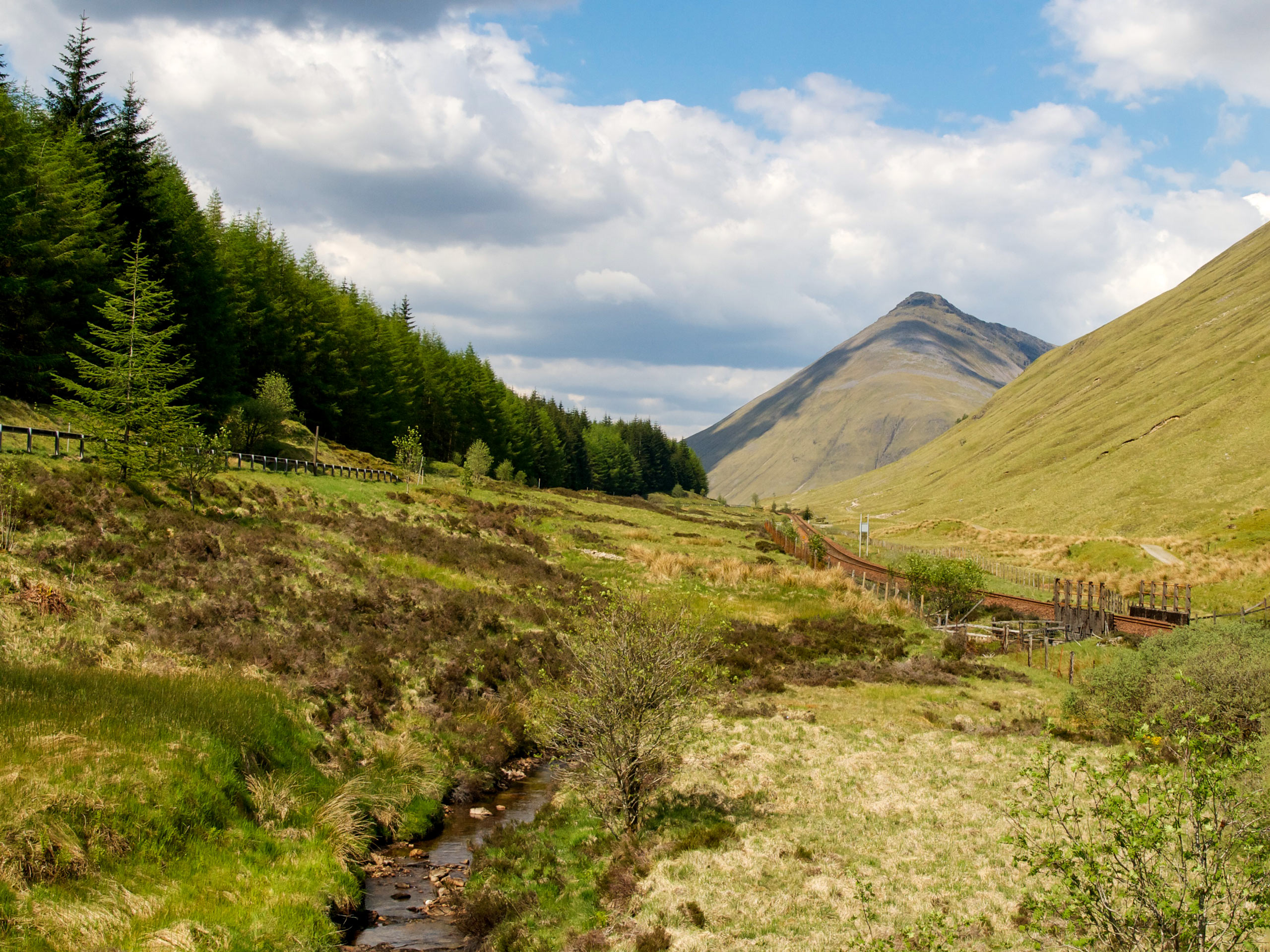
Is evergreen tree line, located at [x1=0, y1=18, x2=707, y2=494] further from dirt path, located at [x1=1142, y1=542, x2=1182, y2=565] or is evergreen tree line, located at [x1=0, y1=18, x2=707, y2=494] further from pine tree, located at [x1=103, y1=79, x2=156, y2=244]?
dirt path, located at [x1=1142, y1=542, x2=1182, y2=565]

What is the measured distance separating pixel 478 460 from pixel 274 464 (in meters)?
32.9

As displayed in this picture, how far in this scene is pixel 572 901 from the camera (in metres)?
13.1

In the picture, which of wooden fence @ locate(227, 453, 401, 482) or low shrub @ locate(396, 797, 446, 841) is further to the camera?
wooden fence @ locate(227, 453, 401, 482)

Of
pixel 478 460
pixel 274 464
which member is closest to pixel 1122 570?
pixel 478 460

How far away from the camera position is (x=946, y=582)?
42.6 m

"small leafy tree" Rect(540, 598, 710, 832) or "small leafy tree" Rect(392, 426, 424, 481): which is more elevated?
"small leafy tree" Rect(392, 426, 424, 481)

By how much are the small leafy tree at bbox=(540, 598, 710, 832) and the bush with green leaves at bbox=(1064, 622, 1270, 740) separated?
1095cm

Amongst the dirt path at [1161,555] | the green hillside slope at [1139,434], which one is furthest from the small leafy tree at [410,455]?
the green hillside slope at [1139,434]

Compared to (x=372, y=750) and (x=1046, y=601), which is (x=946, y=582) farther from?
(x=372, y=750)

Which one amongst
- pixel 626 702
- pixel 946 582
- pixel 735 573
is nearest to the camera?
pixel 626 702

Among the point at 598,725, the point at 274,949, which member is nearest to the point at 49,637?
the point at 274,949

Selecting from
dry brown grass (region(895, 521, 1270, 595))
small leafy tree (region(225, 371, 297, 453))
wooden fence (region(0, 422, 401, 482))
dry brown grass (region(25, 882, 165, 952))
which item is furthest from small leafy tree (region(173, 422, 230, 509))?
dry brown grass (region(895, 521, 1270, 595))

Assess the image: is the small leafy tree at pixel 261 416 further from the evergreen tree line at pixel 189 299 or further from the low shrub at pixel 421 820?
the low shrub at pixel 421 820

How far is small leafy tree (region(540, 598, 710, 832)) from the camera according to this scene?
14977mm
